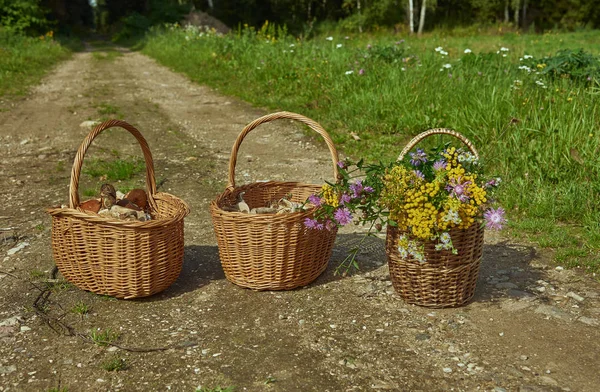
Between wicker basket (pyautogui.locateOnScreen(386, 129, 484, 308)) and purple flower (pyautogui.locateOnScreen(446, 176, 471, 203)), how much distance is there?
0.20 m

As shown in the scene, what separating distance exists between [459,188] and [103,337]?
6.57ft

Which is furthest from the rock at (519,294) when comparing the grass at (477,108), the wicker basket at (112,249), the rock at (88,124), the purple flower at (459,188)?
the rock at (88,124)

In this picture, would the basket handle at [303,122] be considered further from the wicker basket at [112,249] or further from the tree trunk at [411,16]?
the tree trunk at [411,16]

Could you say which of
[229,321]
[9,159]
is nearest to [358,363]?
[229,321]

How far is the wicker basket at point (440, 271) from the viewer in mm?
3375

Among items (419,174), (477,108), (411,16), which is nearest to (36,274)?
(419,174)

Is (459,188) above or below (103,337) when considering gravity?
above

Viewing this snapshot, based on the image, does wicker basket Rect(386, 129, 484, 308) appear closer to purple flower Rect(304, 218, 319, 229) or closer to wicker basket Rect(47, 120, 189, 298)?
purple flower Rect(304, 218, 319, 229)

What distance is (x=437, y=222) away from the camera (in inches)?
127

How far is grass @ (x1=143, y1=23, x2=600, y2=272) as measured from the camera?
15.9 feet

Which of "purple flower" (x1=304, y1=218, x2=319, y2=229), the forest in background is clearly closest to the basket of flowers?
"purple flower" (x1=304, y1=218, x2=319, y2=229)

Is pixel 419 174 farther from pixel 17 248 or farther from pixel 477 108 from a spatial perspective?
pixel 477 108

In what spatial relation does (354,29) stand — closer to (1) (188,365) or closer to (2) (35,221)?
(2) (35,221)

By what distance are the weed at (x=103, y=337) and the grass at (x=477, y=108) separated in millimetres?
2928
